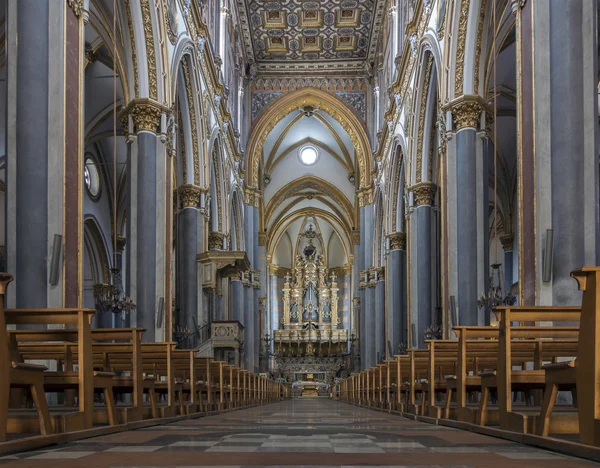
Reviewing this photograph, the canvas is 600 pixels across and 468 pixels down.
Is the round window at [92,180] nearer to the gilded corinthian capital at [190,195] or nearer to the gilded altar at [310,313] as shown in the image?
the gilded corinthian capital at [190,195]

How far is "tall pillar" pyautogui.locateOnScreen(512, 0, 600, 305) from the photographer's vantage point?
7.93 metres

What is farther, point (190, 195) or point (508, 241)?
point (508, 241)

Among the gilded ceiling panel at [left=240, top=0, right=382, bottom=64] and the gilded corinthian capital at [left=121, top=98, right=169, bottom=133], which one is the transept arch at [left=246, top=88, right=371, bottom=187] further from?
the gilded corinthian capital at [left=121, top=98, right=169, bottom=133]

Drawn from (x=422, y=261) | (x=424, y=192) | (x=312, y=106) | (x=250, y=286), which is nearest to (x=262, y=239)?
(x=250, y=286)

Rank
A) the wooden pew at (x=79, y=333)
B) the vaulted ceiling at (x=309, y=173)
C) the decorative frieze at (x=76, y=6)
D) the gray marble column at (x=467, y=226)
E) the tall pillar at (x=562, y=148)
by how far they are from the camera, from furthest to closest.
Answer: the vaulted ceiling at (x=309, y=173)
the gray marble column at (x=467, y=226)
the decorative frieze at (x=76, y=6)
the tall pillar at (x=562, y=148)
the wooden pew at (x=79, y=333)

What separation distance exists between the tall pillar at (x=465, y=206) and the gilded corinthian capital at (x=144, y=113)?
5280 mm

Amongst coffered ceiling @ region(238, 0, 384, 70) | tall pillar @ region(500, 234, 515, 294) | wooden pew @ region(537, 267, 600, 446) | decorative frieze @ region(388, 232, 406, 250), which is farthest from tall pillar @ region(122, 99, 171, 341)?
tall pillar @ region(500, 234, 515, 294)

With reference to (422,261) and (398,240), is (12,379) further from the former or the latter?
(398,240)

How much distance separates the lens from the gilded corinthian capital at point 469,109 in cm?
1348

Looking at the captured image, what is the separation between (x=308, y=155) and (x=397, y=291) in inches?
602

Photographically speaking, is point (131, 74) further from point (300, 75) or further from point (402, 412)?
point (300, 75)

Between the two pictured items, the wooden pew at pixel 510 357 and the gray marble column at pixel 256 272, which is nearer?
the wooden pew at pixel 510 357

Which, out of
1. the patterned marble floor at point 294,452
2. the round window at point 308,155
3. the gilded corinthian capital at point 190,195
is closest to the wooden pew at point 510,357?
the patterned marble floor at point 294,452

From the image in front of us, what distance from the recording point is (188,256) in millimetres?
18172
